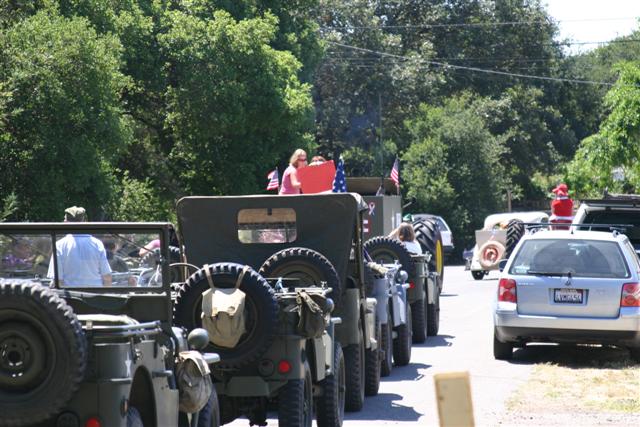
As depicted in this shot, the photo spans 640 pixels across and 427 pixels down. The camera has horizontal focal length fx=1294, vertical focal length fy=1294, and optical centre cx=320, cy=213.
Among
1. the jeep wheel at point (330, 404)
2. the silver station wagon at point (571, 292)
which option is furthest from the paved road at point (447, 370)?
the jeep wheel at point (330, 404)

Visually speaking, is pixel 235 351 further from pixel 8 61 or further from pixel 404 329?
pixel 8 61

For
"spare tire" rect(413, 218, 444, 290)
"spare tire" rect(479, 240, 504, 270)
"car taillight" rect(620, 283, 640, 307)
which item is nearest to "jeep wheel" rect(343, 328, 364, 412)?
"car taillight" rect(620, 283, 640, 307)

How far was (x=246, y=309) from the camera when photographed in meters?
9.47

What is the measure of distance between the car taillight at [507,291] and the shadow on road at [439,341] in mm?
2581

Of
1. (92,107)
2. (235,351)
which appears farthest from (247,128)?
(235,351)

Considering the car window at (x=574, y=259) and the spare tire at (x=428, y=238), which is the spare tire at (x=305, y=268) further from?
the spare tire at (x=428, y=238)

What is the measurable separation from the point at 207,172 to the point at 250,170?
1.69m

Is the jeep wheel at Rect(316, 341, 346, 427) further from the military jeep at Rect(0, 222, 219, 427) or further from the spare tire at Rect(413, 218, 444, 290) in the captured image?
the spare tire at Rect(413, 218, 444, 290)

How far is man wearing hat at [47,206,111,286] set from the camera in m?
8.07

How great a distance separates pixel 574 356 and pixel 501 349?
116 centimetres

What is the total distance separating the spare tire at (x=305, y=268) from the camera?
440 inches

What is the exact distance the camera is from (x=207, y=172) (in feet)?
127

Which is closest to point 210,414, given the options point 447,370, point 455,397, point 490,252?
point 455,397

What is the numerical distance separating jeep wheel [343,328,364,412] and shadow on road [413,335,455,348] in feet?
19.8
